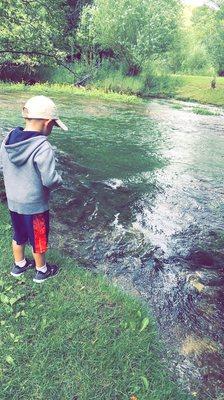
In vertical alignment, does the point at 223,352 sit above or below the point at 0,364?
below

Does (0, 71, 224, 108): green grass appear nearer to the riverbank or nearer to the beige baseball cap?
the riverbank

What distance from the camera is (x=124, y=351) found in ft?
11.8

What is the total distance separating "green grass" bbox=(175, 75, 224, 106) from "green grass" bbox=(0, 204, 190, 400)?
91.1ft

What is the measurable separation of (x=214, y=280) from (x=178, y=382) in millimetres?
1998

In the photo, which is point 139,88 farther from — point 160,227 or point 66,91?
point 160,227

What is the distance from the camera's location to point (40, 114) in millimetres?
3812

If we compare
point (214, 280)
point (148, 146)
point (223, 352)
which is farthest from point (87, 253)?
point (148, 146)

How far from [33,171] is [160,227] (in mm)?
3409

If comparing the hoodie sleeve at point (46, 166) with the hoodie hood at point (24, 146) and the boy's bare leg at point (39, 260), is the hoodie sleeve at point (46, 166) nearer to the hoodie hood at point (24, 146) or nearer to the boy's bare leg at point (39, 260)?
the hoodie hood at point (24, 146)

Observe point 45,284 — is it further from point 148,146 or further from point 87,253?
point 148,146

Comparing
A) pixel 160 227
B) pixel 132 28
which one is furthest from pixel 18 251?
pixel 132 28

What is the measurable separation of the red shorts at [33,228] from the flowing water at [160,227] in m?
1.12

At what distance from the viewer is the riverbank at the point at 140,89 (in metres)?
28.0

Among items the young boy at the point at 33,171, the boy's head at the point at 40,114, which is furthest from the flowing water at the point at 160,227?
the boy's head at the point at 40,114
